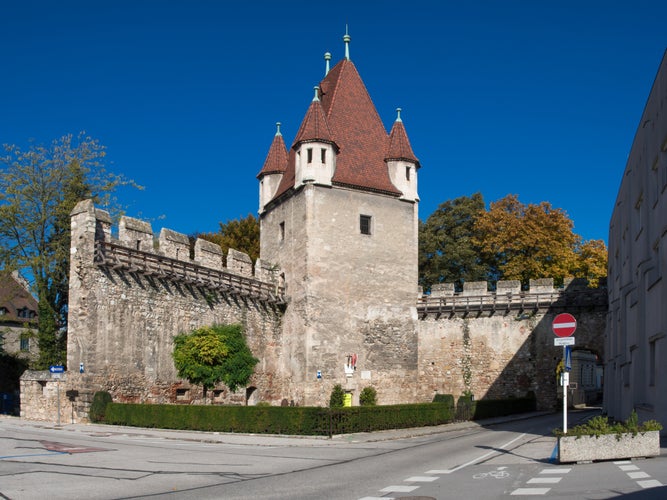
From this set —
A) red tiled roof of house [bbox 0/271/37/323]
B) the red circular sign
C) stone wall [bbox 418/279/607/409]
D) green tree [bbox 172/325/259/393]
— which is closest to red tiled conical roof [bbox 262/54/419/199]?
stone wall [bbox 418/279/607/409]

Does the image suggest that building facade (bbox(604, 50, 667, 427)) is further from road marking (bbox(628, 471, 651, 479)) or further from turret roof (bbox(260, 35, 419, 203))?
turret roof (bbox(260, 35, 419, 203))

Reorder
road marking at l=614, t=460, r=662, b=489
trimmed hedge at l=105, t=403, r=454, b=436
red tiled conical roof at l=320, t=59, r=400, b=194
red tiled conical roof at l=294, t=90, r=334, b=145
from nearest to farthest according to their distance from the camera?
road marking at l=614, t=460, r=662, b=489
trimmed hedge at l=105, t=403, r=454, b=436
red tiled conical roof at l=294, t=90, r=334, b=145
red tiled conical roof at l=320, t=59, r=400, b=194

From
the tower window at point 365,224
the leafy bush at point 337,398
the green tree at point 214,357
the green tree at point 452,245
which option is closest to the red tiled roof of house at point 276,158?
the tower window at point 365,224

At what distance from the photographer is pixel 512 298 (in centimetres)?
3869

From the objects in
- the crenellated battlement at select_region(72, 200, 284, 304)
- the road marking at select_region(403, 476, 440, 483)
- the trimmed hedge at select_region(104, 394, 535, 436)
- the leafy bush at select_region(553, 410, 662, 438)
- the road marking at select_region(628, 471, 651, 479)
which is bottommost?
the trimmed hedge at select_region(104, 394, 535, 436)

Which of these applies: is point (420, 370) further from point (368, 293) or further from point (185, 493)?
point (185, 493)

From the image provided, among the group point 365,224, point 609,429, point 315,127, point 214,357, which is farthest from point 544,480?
point 315,127

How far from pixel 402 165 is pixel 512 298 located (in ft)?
29.3

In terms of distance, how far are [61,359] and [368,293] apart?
15.1m

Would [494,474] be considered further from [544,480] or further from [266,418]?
[266,418]

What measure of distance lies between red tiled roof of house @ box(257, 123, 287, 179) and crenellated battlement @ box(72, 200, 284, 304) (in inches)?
222

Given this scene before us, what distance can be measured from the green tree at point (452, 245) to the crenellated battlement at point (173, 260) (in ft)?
60.2

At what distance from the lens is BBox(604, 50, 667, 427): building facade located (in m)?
17.3

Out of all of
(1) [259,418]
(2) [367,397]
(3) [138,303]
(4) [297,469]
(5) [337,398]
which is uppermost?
(3) [138,303]
